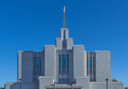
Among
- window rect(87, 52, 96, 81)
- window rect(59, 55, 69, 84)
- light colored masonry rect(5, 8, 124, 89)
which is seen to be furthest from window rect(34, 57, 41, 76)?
window rect(87, 52, 96, 81)

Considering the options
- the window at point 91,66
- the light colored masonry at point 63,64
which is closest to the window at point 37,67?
the light colored masonry at point 63,64

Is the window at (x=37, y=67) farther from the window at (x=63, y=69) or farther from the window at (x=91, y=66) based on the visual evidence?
the window at (x=91, y=66)

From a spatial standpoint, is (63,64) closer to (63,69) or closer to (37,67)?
(63,69)

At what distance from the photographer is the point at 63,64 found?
64.6 m

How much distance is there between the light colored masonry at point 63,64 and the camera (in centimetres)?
6316

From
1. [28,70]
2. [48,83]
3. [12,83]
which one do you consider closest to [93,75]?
[48,83]

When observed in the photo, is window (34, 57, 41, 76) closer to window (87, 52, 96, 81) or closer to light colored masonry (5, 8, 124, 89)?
light colored masonry (5, 8, 124, 89)

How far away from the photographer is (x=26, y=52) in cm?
6662

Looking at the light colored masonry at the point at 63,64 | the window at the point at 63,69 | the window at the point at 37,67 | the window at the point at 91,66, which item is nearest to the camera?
the light colored masonry at the point at 63,64

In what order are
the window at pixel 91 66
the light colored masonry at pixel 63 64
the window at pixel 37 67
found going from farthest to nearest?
the window at pixel 37 67
the window at pixel 91 66
the light colored masonry at pixel 63 64

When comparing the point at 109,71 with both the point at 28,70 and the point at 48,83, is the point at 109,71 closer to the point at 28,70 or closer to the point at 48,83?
the point at 48,83

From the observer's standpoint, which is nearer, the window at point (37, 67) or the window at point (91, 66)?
the window at point (91, 66)

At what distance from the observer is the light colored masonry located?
63.2 m

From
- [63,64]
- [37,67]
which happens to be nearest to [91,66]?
[63,64]
